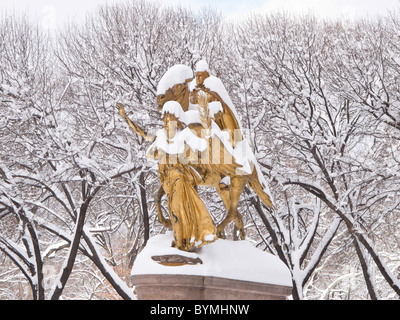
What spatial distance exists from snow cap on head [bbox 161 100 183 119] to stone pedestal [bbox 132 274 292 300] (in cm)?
186

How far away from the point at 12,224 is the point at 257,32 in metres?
8.10

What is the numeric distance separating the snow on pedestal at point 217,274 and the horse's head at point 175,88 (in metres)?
1.75

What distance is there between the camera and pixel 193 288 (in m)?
5.39

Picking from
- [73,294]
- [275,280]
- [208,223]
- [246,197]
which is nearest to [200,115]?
[208,223]

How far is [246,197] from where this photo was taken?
10.9 m

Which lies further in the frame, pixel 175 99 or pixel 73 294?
pixel 73 294

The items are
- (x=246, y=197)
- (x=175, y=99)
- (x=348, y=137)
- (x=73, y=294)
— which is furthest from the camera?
(x=73, y=294)

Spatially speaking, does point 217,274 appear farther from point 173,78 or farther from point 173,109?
point 173,78

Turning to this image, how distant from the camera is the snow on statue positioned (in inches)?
229

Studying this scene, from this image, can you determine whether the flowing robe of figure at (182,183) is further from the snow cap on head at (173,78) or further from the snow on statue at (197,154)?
the snow cap on head at (173,78)

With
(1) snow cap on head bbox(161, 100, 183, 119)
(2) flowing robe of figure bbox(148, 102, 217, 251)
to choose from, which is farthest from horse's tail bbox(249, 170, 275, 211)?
(1) snow cap on head bbox(161, 100, 183, 119)

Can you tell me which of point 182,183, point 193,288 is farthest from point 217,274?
point 182,183

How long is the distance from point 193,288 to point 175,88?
2.46 m

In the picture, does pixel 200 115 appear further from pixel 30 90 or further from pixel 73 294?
pixel 73 294
